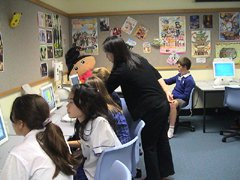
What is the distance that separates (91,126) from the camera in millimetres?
1915

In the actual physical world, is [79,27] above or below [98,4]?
below

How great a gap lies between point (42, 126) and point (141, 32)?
407 cm

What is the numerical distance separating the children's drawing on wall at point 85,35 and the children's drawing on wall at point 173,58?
126 cm

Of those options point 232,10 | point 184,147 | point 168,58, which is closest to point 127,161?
point 184,147

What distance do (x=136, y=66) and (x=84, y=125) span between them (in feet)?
2.77

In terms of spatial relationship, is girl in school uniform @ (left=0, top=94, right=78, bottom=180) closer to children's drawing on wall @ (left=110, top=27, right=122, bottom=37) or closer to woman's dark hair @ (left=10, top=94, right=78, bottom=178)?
woman's dark hair @ (left=10, top=94, right=78, bottom=178)

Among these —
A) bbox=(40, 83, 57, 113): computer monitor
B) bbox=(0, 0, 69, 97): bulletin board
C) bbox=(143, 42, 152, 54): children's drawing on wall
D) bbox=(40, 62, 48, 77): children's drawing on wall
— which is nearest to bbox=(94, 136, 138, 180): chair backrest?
bbox=(40, 83, 57, 113): computer monitor

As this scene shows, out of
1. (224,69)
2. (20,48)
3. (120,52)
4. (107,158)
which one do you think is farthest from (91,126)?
(224,69)

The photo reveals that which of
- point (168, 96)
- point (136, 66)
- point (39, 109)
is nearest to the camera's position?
point (39, 109)

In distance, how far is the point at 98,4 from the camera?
523cm

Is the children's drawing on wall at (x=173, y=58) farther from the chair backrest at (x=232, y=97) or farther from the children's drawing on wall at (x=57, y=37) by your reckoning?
the children's drawing on wall at (x=57, y=37)

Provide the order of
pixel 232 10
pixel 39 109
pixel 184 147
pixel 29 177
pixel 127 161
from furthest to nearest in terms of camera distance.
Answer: pixel 232 10
pixel 184 147
pixel 127 161
pixel 39 109
pixel 29 177

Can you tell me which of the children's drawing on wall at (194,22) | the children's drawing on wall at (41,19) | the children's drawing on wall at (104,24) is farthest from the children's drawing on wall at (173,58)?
the children's drawing on wall at (41,19)

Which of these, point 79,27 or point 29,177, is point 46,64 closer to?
point 79,27
